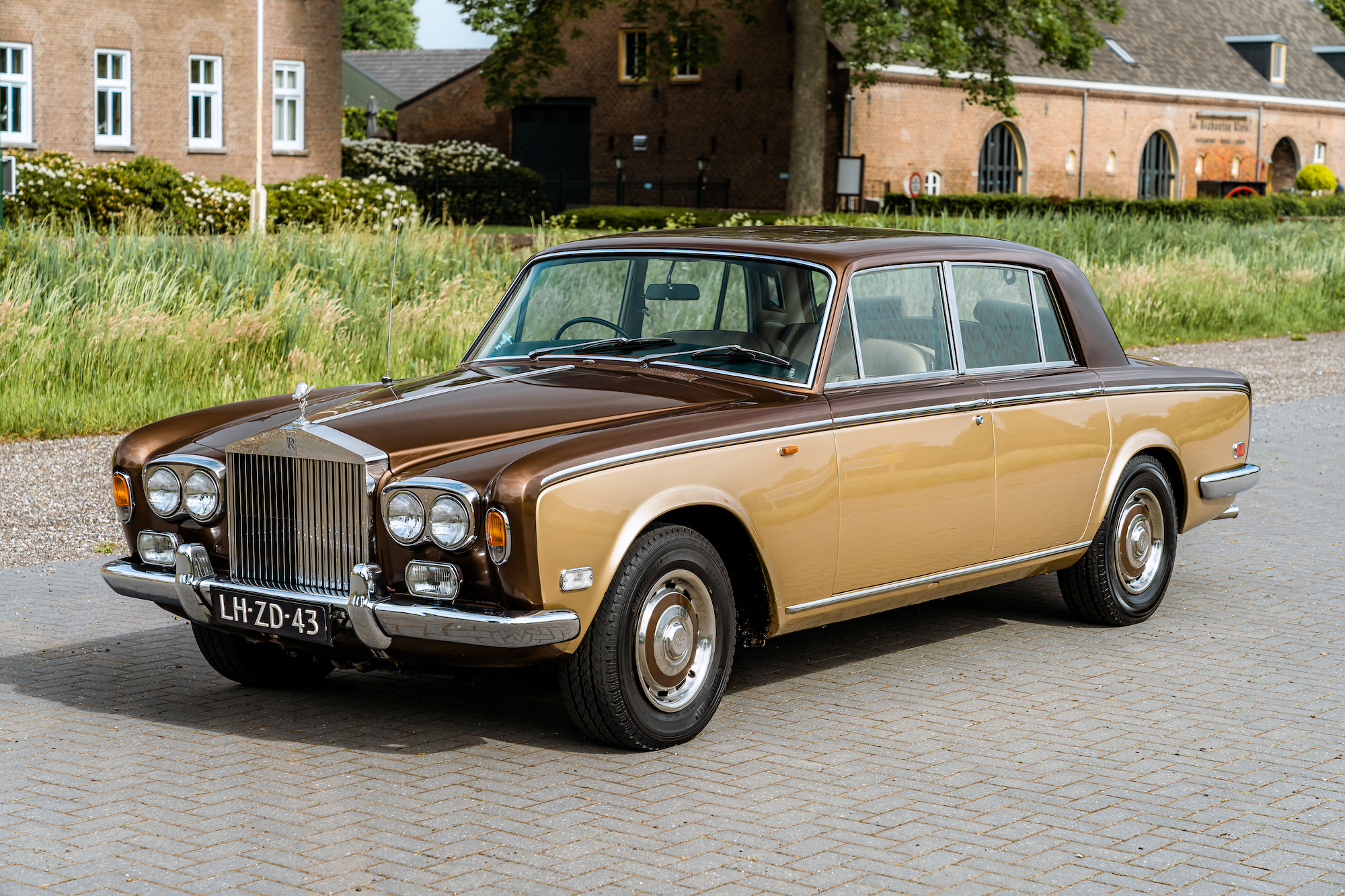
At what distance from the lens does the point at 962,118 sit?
43844mm

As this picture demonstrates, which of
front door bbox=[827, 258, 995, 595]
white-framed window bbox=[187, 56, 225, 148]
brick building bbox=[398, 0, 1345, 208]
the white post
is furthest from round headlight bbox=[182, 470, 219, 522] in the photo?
brick building bbox=[398, 0, 1345, 208]

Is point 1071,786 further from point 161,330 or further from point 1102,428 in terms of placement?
point 161,330

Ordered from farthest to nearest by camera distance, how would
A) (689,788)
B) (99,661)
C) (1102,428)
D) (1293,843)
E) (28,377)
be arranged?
(28,377) → (1102,428) → (99,661) → (689,788) → (1293,843)

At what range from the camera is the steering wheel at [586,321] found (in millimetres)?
6230

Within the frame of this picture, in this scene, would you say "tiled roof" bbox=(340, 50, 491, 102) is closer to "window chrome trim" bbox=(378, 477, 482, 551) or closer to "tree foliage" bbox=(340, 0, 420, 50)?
"tree foliage" bbox=(340, 0, 420, 50)

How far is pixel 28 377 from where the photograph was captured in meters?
12.3

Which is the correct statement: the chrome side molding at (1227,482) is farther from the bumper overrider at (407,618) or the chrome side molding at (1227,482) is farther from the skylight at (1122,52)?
the skylight at (1122,52)

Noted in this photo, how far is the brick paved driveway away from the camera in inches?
165

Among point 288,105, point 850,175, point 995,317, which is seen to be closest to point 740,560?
point 995,317

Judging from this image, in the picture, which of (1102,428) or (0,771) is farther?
(1102,428)

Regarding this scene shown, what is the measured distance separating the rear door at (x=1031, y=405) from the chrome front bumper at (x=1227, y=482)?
2.77ft

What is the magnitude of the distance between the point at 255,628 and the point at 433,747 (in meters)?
0.70

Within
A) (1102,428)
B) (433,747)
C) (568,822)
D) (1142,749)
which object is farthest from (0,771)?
(1102,428)

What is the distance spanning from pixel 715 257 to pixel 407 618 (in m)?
2.03
